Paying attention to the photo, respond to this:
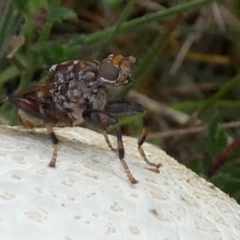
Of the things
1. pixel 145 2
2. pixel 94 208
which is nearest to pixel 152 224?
pixel 94 208

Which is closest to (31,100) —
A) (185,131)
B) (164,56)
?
(185,131)

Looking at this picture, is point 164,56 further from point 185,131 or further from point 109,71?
point 109,71

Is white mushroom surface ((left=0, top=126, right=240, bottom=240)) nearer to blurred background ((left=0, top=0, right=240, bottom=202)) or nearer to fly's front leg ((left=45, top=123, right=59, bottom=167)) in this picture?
fly's front leg ((left=45, top=123, right=59, bottom=167))

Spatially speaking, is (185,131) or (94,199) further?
(185,131)

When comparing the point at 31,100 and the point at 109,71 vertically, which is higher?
the point at 109,71

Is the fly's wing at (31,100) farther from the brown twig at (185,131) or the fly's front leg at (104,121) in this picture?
the brown twig at (185,131)

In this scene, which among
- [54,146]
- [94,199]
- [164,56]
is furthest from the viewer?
[164,56]

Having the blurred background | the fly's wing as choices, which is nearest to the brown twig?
the blurred background

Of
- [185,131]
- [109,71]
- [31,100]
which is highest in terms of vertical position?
[109,71]
